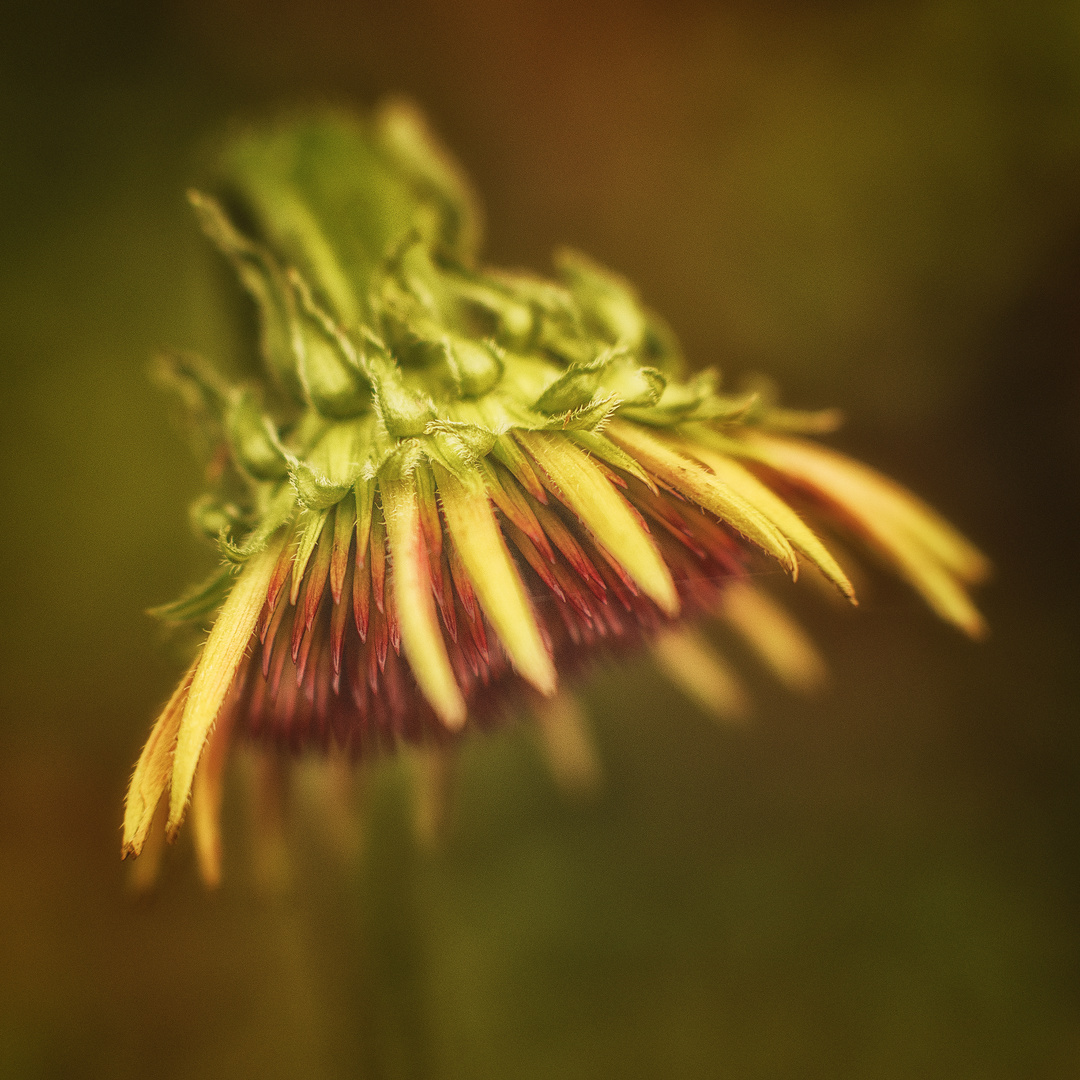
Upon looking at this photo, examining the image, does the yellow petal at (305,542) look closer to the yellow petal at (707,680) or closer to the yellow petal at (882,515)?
the yellow petal at (882,515)

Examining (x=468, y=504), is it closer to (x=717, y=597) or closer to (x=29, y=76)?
(x=717, y=597)

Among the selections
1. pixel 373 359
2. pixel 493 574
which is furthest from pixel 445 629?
pixel 373 359

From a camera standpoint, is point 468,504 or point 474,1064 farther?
point 474,1064

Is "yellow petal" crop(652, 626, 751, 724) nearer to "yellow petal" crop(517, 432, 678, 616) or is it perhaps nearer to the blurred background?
the blurred background

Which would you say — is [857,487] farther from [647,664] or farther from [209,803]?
[647,664]

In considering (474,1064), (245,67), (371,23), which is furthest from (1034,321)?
(474,1064)

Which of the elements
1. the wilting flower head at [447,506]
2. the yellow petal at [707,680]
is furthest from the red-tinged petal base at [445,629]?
the yellow petal at [707,680]
